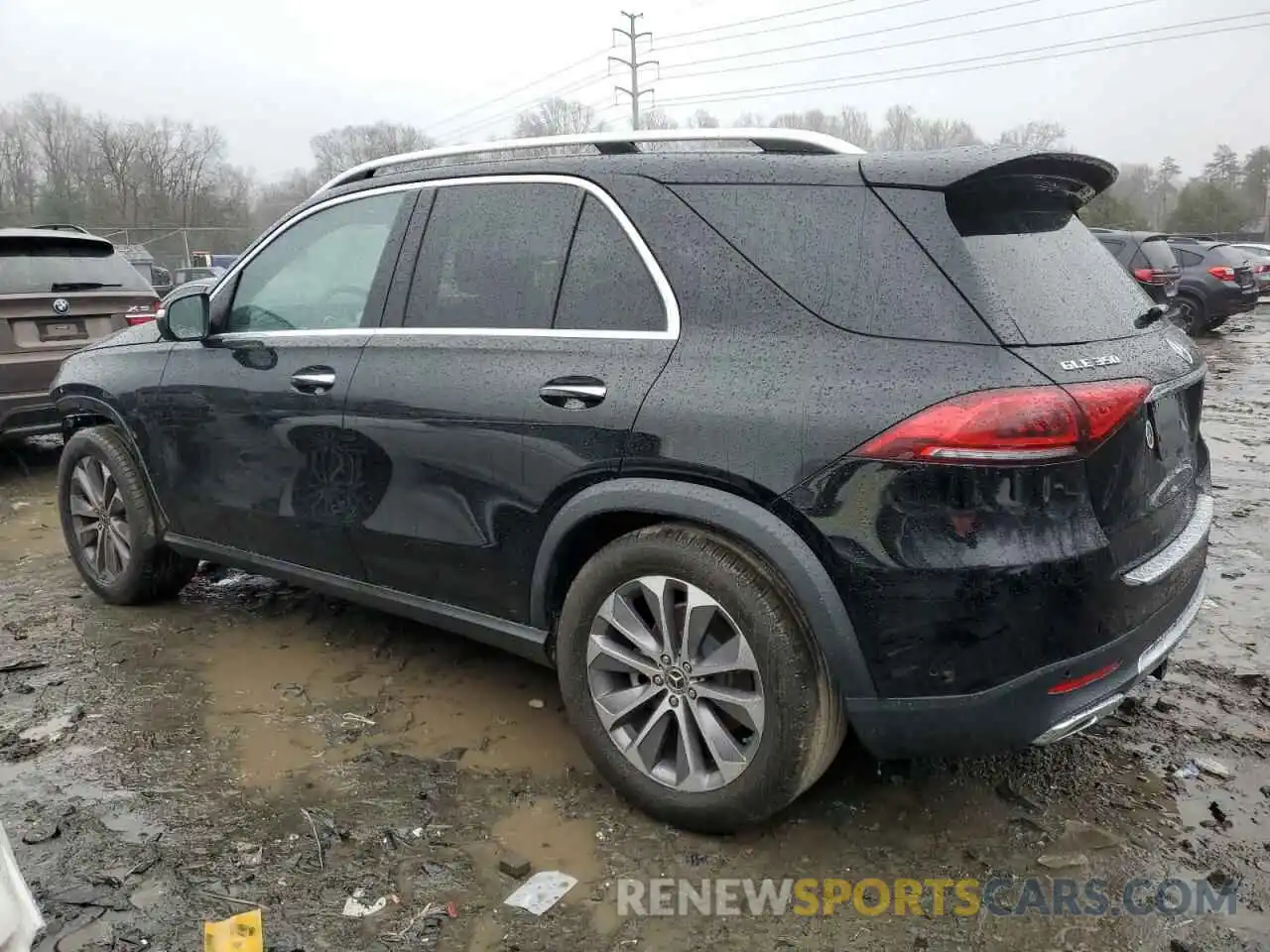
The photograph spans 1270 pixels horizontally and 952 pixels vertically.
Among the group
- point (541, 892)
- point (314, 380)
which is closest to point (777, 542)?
point (541, 892)

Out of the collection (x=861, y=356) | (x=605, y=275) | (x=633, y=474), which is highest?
(x=605, y=275)

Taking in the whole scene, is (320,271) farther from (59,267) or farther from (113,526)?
(59,267)

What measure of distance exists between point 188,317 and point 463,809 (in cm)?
228

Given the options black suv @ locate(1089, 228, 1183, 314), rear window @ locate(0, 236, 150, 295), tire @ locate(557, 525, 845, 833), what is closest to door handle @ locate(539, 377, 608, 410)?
tire @ locate(557, 525, 845, 833)

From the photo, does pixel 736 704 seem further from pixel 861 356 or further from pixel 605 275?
pixel 605 275

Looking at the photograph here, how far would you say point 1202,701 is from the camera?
11.2 feet

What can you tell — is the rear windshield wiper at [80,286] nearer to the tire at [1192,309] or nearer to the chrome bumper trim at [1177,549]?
the chrome bumper trim at [1177,549]

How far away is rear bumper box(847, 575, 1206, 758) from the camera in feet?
7.37

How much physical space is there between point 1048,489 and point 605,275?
1315mm

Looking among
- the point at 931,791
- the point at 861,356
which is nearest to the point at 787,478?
the point at 861,356

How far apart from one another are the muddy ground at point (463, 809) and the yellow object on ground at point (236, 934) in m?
0.04

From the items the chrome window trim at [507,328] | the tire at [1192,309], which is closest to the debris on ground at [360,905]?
the chrome window trim at [507,328]

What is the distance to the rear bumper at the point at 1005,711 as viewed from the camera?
2.25m

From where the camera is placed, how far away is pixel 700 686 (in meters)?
2.56
